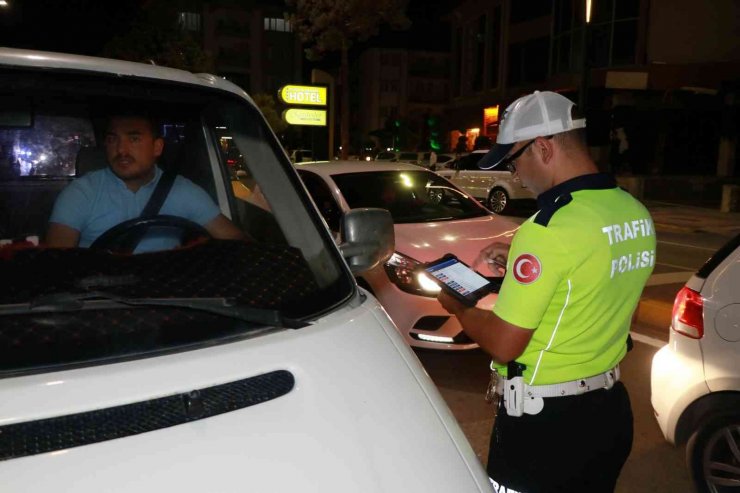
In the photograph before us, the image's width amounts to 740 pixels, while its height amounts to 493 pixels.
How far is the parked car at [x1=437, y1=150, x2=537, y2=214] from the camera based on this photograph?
18.8 metres

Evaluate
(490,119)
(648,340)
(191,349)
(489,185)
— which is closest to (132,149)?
(191,349)

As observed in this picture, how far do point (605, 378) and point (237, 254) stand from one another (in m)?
1.26

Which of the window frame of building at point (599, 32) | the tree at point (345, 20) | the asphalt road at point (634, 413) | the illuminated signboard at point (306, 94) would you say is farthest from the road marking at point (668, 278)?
the window frame of building at point (599, 32)

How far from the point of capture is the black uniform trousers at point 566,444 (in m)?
2.06

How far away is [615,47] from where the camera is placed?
1104 inches

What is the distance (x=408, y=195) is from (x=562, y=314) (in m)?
4.82

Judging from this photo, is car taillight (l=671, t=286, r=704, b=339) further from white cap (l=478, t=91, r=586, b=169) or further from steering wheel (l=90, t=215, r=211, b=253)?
steering wheel (l=90, t=215, r=211, b=253)

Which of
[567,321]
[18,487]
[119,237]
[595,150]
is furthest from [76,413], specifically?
[595,150]

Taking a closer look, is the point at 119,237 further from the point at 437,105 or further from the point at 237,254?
the point at 437,105

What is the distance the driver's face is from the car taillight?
266 cm

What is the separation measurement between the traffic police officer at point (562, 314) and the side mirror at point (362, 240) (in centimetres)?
38

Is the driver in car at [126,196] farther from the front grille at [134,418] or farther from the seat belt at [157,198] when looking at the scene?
the front grille at [134,418]

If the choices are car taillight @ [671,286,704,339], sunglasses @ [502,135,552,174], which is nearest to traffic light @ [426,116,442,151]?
car taillight @ [671,286,704,339]

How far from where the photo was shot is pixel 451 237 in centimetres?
570
